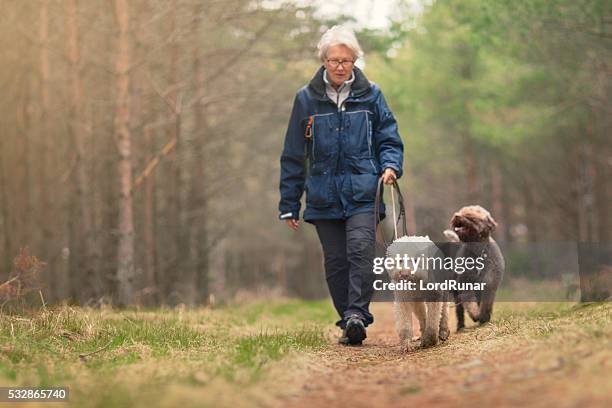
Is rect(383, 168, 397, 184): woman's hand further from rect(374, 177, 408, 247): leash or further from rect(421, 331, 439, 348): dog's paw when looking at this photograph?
rect(421, 331, 439, 348): dog's paw

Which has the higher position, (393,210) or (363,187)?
(363,187)

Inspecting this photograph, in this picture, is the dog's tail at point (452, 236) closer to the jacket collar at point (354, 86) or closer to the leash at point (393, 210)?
the leash at point (393, 210)

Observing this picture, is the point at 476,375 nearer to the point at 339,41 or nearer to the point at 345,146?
the point at 345,146

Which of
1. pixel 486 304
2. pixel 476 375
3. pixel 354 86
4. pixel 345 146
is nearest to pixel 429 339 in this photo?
pixel 486 304

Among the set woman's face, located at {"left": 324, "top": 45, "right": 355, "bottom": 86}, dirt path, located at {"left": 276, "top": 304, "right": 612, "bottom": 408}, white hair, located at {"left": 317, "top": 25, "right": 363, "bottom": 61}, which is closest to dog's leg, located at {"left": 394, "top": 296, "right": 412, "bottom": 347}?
dirt path, located at {"left": 276, "top": 304, "right": 612, "bottom": 408}

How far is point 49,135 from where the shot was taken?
15.6m

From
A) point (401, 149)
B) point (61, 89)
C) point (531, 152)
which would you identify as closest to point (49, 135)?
point (61, 89)

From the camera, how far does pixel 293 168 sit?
775cm

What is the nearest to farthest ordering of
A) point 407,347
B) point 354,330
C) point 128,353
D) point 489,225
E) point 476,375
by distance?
point 476,375 → point 128,353 → point 407,347 → point 354,330 → point 489,225

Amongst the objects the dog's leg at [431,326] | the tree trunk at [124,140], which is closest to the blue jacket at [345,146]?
the dog's leg at [431,326]

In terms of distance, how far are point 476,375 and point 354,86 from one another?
3695 millimetres

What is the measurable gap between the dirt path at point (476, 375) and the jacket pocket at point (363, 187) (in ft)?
5.09

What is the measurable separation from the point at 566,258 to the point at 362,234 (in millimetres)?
3022

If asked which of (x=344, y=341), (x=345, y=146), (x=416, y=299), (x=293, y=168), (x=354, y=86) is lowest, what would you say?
(x=344, y=341)
